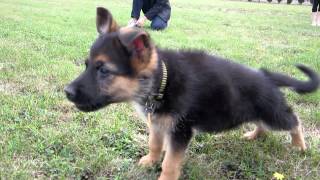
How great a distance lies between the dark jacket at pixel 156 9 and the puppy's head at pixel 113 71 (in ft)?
27.1

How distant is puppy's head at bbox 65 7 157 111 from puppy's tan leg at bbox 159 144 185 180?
54 centimetres

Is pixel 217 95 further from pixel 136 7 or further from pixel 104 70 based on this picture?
pixel 136 7

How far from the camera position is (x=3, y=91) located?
5293 millimetres

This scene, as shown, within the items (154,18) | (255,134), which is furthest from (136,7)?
(255,134)

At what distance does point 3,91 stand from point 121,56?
2.54 m

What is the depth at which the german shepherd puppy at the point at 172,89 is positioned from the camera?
10.8 ft

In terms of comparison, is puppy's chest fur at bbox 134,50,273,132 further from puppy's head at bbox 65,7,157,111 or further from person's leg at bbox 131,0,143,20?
person's leg at bbox 131,0,143,20

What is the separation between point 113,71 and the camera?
128 inches

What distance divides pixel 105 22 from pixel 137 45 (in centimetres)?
53

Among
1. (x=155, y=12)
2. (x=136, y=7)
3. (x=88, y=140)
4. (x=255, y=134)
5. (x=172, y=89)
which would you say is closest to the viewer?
(x=172, y=89)

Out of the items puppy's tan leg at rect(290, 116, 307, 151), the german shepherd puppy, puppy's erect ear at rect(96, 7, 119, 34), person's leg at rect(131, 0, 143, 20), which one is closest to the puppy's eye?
the german shepherd puppy

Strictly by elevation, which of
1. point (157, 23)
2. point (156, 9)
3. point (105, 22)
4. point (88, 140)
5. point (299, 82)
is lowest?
point (157, 23)

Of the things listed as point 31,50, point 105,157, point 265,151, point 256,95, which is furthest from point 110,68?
point 31,50

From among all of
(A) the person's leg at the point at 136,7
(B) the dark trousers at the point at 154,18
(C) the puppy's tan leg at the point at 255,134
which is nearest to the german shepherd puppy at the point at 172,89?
(C) the puppy's tan leg at the point at 255,134
